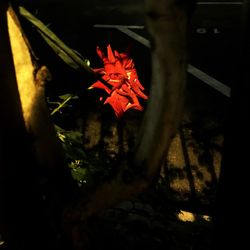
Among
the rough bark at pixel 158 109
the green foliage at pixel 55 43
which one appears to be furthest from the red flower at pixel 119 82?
the rough bark at pixel 158 109

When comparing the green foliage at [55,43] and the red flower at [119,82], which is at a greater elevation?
the green foliage at [55,43]

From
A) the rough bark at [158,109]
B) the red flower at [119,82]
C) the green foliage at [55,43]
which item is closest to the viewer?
the rough bark at [158,109]

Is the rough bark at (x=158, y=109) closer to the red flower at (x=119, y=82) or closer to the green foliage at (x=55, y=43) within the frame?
the green foliage at (x=55, y=43)

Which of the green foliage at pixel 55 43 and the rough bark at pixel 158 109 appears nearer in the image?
the rough bark at pixel 158 109

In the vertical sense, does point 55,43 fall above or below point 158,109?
above

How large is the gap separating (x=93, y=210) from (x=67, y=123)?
12.2ft

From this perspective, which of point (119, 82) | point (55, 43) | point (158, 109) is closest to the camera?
point (158, 109)

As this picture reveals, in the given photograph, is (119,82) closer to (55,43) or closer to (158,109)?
(55,43)

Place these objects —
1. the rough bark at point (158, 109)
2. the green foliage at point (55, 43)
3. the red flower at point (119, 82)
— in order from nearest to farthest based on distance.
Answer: the rough bark at point (158, 109) → the green foliage at point (55, 43) → the red flower at point (119, 82)

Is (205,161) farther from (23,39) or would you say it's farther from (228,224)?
(23,39)

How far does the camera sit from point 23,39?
4.24 ft

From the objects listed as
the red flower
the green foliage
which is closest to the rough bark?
the green foliage

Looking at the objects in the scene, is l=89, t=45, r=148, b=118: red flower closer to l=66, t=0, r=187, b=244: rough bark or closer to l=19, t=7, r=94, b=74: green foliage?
l=19, t=7, r=94, b=74: green foliage

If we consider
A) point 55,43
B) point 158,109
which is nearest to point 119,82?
point 55,43
